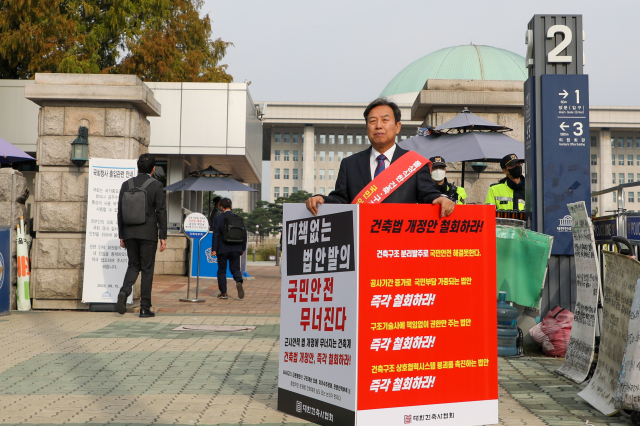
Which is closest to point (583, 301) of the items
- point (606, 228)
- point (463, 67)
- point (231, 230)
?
point (606, 228)

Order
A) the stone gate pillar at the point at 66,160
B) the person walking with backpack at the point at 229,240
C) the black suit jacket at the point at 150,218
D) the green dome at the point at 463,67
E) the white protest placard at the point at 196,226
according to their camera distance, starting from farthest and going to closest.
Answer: the green dome at the point at 463,67 → the person walking with backpack at the point at 229,240 → the white protest placard at the point at 196,226 → the stone gate pillar at the point at 66,160 → the black suit jacket at the point at 150,218

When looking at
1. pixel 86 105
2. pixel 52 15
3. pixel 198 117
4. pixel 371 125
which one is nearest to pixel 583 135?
pixel 371 125

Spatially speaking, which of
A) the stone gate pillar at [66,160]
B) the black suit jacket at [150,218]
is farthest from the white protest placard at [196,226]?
the black suit jacket at [150,218]

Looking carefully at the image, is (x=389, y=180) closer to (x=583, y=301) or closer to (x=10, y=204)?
(x=583, y=301)

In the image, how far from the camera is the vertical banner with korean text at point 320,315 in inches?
140

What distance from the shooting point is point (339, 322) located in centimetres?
366

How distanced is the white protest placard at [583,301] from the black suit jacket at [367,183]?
220 centimetres

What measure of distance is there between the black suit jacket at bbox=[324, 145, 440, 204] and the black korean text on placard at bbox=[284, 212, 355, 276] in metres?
0.21

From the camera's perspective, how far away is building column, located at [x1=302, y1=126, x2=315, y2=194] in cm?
10225

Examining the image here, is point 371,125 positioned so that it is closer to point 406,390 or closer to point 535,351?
point 406,390

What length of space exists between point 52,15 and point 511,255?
1880cm

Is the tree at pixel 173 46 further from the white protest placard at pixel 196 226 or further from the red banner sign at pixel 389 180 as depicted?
the red banner sign at pixel 389 180

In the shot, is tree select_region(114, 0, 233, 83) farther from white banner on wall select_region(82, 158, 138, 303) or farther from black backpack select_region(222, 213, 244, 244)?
white banner on wall select_region(82, 158, 138, 303)

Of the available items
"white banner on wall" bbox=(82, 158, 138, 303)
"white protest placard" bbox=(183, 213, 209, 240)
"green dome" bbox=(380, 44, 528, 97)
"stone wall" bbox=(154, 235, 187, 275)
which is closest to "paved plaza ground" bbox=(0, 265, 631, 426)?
"white banner on wall" bbox=(82, 158, 138, 303)
